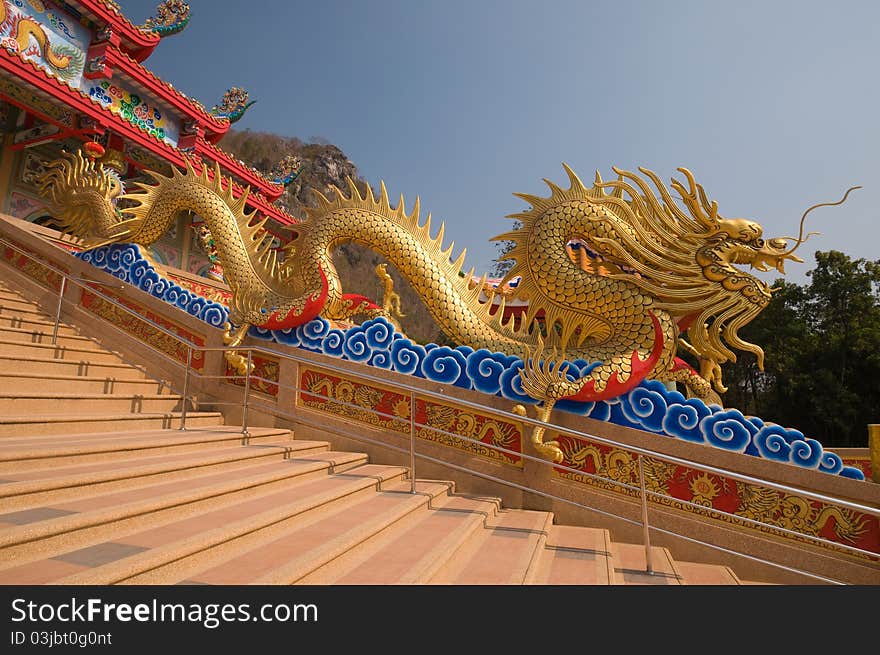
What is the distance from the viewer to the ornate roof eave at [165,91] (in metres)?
10.2

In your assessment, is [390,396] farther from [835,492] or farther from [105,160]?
[105,160]

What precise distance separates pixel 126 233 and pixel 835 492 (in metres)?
8.42

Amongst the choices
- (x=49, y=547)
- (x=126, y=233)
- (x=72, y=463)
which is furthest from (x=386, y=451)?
(x=126, y=233)

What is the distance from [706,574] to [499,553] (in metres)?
1.70

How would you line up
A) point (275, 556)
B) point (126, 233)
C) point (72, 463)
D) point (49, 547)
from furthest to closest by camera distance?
point (126, 233) → point (72, 463) → point (275, 556) → point (49, 547)

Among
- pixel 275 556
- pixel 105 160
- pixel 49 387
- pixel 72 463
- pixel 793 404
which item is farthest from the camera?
pixel 793 404

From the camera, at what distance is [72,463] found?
296 cm

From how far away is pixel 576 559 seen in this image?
3.24 metres

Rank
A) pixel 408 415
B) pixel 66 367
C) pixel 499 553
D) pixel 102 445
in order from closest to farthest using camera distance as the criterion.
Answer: pixel 499 553, pixel 102 445, pixel 408 415, pixel 66 367

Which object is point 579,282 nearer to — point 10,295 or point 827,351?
point 10,295

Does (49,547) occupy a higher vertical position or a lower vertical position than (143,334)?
lower

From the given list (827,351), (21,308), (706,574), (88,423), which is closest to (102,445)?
(88,423)

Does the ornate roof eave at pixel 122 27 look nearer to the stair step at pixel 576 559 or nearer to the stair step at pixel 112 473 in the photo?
the stair step at pixel 112 473

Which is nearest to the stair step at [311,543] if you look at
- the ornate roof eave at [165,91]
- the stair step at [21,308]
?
the stair step at [21,308]
